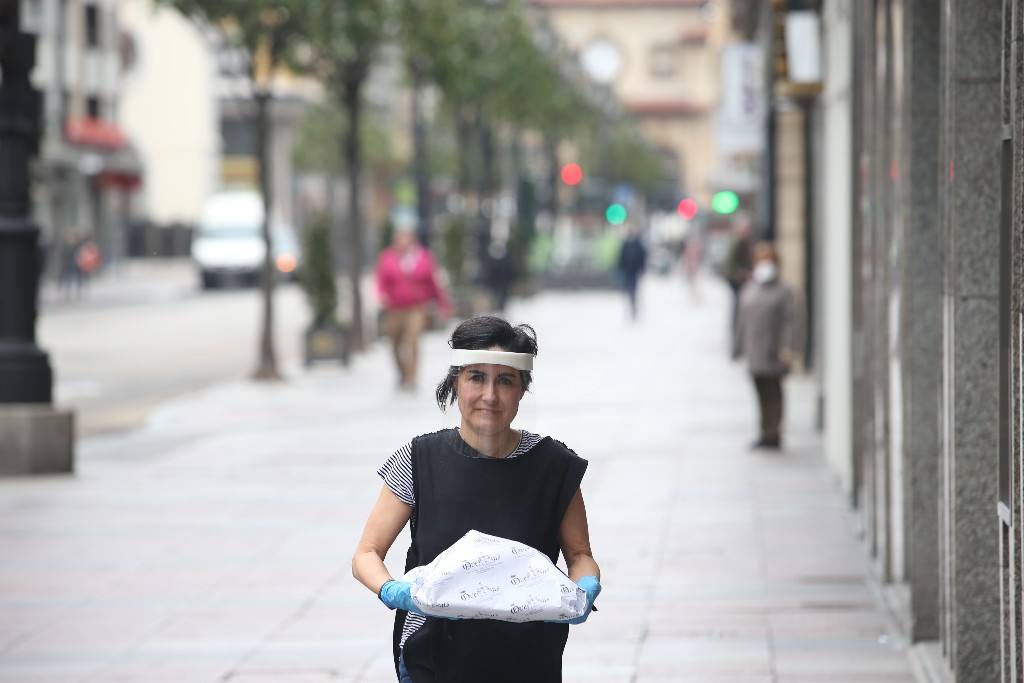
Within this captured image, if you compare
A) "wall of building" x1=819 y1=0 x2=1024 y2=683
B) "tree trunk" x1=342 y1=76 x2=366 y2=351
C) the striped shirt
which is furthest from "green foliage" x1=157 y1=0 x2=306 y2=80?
the striped shirt

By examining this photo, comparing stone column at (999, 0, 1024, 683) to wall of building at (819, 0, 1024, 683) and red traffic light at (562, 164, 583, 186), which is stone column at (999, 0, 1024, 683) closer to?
wall of building at (819, 0, 1024, 683)

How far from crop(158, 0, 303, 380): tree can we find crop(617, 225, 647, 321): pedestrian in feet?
56.4

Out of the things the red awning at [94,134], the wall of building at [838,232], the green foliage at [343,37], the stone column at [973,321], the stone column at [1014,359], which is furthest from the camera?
the red awning at [94,134]

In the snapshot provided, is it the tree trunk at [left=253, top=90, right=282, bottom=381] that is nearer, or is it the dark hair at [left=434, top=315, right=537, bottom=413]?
the dark hair at [left=434, top=315, right=537, bottom=413]

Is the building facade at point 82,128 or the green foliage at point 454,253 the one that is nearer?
the green foliage at point 454,253

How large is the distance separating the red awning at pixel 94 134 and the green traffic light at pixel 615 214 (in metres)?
16.6

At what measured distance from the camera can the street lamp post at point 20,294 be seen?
15242mm

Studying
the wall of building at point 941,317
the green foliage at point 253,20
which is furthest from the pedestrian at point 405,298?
the wall of building at point 941,317

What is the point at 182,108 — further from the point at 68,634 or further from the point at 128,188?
the point at 68,634

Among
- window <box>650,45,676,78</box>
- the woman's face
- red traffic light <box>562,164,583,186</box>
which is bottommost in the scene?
the woman's face

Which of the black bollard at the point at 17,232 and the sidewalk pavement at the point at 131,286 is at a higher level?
the black bollard at the point at 17,232

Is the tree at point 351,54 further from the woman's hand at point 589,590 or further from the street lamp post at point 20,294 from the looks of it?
the woman's hand at point 589,590

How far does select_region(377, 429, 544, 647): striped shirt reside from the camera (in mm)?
4957

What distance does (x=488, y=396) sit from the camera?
4875 millimetres
